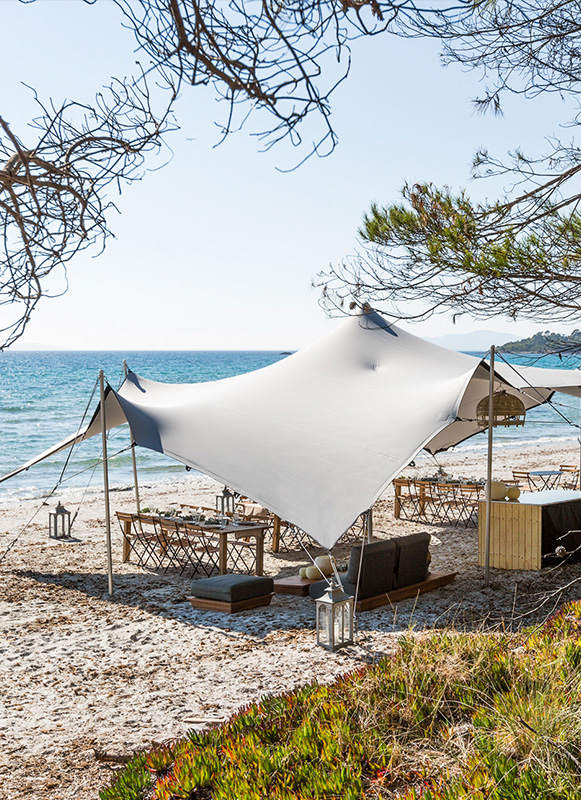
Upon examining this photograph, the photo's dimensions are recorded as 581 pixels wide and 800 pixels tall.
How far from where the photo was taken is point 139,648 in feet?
21.4

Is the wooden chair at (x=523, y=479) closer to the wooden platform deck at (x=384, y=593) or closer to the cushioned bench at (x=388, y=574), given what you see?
the wooden platform deck at (x=384, y=593)

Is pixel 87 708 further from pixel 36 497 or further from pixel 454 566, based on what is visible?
pixel 36 497

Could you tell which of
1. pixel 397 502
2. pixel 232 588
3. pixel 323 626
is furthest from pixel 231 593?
pixel 397 502

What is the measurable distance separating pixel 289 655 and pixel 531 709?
301 centimetres

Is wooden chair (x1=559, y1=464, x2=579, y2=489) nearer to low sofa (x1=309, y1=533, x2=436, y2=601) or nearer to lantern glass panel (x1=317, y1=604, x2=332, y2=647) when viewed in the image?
low sofa (x1=309, y1=533, x2=436, y2=601)

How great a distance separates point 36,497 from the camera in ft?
62.0

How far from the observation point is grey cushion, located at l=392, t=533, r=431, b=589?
792 centimetres

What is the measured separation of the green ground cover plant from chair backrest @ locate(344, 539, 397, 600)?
9.33 feet

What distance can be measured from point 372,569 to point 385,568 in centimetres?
20

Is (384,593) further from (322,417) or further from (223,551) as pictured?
(223,551)

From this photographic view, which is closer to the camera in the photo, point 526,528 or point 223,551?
point 223,551

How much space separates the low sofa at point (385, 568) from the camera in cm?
748

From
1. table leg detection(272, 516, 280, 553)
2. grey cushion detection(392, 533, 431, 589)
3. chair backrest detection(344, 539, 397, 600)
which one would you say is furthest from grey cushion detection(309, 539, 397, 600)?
table leg detection(272, 516, 280, 553)

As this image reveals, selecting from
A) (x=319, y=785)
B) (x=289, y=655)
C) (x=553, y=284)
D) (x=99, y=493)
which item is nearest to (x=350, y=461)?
(x=289, y=655)
